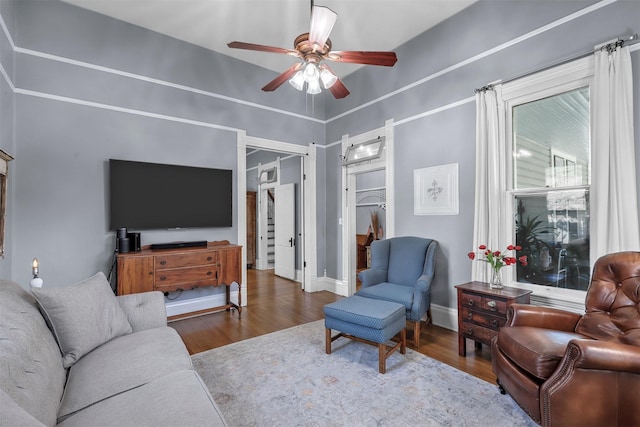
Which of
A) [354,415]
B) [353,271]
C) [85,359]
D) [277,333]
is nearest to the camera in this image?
[85,359]

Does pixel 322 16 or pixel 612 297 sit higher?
pixel 322 16

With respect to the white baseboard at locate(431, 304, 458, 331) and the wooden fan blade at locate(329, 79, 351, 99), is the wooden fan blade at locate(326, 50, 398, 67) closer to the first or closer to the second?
the wooden fan blade at locate(329, 79, 351, 99)

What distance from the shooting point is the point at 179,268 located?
3.57 metres

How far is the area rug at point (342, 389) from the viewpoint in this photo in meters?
1.97

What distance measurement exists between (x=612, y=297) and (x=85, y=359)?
3342 millimetres

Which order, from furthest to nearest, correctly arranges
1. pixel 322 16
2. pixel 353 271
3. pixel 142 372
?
pixel 353 271
pixel 322 16
pixel 142 372

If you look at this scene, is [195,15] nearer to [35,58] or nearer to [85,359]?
[35,58]

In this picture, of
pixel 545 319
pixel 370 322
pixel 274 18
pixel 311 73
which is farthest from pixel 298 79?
pixel 545 319

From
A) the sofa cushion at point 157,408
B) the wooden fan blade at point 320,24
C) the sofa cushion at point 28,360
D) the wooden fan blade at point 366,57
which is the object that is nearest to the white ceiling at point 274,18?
the wooden fan blade at point 366,57

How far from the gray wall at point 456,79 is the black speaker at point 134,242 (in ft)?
10.5

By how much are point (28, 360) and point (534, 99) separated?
4048 millimetres

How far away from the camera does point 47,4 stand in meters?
3.24

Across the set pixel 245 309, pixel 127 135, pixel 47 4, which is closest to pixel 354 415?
pixel 245 309

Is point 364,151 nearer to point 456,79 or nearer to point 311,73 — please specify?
point 456,79
